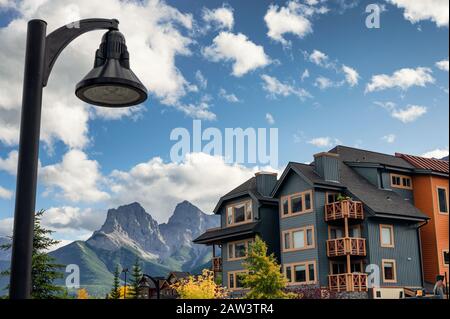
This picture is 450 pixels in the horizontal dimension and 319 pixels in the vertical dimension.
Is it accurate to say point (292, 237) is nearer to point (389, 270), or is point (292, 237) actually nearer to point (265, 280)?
point (265, 280)

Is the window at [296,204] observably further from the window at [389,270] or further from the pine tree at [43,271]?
the pine tree at [43,271]

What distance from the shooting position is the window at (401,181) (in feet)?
149

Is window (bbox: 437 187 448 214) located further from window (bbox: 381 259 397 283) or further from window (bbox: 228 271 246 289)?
window (bbox: 228 271 246 289)

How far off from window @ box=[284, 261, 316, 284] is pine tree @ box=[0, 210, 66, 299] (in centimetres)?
1481

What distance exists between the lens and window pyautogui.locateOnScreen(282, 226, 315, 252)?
134 ft

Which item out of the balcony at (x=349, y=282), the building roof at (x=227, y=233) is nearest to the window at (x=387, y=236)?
the balcony at (x=349, y=282)

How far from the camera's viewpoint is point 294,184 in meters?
43.1

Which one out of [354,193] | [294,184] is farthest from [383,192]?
[294,184]

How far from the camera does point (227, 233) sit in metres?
47.2

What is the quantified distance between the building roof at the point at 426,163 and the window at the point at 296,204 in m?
10.2

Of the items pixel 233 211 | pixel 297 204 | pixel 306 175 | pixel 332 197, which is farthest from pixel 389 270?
pixel 233 211
